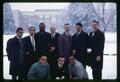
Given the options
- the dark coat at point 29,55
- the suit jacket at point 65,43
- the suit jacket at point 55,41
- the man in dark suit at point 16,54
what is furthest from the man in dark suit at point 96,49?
the man in dark suit at point 16,54

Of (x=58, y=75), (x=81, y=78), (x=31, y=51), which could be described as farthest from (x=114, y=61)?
(x=31, y=51)

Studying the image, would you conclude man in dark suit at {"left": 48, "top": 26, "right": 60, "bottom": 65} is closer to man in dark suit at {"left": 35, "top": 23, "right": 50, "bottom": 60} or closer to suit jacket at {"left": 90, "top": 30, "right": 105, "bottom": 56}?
man in dark suit at {"left": 35, "top": 23, "right": 50, "bottom": 60}

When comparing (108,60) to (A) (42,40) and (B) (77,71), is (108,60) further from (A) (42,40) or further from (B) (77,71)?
(A) (42,40)

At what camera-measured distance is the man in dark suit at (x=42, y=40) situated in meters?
3.09

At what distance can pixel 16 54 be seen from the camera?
3.10 meters

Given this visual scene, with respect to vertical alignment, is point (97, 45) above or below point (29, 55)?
above

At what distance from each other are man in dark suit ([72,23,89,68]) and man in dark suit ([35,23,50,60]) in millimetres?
304

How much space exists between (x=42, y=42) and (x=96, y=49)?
0.63 meters

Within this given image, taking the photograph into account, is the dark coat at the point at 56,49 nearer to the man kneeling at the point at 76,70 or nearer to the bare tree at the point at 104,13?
the man kneeling at the point at 76,70

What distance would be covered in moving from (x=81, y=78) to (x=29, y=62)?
627 millimetres

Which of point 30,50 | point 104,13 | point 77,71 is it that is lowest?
point 77,71

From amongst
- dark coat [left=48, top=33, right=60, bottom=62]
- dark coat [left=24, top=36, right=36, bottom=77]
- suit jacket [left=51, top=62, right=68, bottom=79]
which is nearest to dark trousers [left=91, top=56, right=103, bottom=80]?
suit jacket [left=51, top=62, right=68, bottom=79]

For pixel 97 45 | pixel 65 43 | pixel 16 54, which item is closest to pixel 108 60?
pixel 97 45

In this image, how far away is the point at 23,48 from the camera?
3.10 metres
